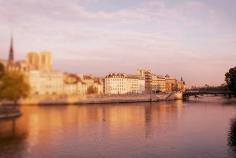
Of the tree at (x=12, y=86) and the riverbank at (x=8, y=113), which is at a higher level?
the tree at (x=12, y=86)

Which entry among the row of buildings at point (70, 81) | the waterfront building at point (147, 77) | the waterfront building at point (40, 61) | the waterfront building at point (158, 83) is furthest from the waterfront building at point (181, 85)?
the waterfront building at point (40, 61)

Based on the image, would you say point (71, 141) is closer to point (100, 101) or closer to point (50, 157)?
point (50, 157)

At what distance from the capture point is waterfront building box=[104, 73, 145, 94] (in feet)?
395

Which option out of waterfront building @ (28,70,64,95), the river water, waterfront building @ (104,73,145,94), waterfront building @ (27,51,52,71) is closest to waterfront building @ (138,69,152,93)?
waterfront building @ (104,73,145,94)

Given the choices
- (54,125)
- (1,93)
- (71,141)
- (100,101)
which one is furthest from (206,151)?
(100,101)

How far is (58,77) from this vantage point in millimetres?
75375

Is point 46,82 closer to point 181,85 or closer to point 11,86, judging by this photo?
point 11,86

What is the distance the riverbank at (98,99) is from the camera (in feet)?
218

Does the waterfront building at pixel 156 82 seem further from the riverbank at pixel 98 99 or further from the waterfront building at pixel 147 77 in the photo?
the riverbank at pixel 98 99

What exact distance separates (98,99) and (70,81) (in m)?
9.75

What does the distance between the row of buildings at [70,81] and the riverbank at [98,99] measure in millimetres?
1370

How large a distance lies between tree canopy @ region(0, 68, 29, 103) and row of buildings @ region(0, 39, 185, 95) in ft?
8.08

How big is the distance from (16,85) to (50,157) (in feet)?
84.4

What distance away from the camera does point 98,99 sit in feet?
266
